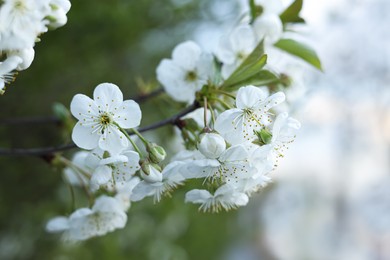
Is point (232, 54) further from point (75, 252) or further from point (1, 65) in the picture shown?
point (75, 252)

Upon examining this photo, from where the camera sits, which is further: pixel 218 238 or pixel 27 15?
pixel 218 238

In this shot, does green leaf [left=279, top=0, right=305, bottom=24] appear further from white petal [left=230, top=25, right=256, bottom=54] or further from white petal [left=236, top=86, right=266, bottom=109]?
white petal [left=236, top=86, right=266, bottom=109]

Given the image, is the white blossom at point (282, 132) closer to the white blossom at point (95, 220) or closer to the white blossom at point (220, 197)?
the white blossom at point (220, 197)

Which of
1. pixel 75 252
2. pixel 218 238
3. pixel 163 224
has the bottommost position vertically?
pixel 75 252

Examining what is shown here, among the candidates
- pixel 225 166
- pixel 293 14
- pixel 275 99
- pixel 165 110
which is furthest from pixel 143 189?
pixel 293 14

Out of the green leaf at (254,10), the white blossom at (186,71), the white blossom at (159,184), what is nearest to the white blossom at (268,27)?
the green leaf at (254,10)

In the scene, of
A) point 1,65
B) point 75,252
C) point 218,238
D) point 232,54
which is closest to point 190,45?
point 232,54

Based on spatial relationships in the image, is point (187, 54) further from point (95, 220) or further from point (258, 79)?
point (95, 220)
